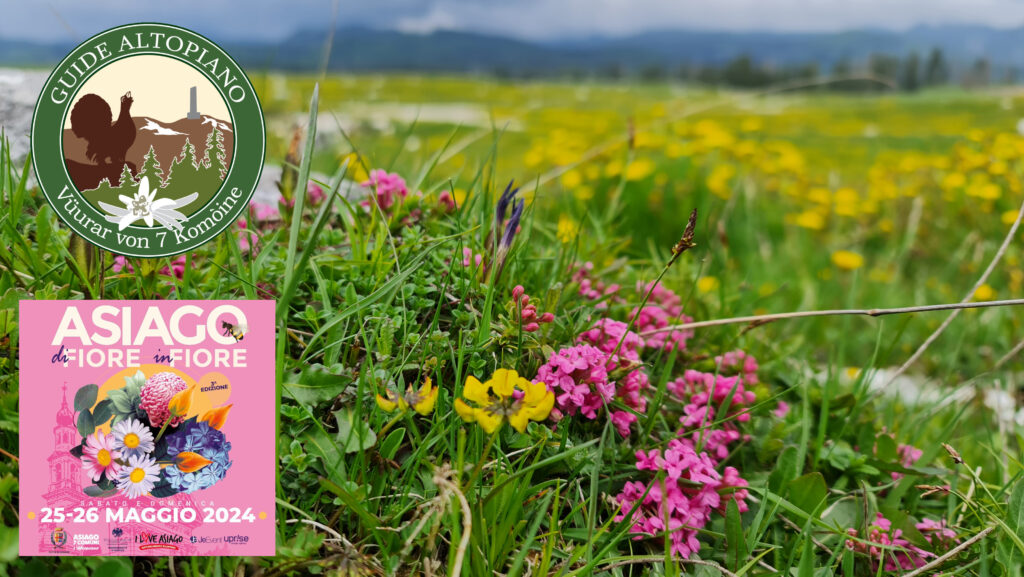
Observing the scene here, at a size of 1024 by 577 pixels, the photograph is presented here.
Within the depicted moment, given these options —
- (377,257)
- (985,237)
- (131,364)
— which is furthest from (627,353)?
(985,237)

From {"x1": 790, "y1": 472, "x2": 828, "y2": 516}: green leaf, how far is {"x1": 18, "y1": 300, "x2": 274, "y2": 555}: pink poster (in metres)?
1.22

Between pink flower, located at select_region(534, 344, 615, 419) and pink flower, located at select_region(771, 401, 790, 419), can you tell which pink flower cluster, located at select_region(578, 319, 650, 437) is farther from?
pink flower, located at select_region(771, 401, 790, 419)

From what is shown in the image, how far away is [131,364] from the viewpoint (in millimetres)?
1394

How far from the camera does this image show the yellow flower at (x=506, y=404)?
1301mm

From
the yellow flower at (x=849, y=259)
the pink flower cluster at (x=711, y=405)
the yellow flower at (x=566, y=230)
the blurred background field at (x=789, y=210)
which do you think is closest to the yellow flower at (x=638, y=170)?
the blurred background field at (x=789, y=210)

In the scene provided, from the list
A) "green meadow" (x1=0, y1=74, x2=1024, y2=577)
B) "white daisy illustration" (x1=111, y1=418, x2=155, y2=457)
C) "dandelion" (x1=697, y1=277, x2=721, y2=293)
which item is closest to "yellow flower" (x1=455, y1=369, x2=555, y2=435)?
"green meadow" (x1=0, y1=74, x2=1024, y2=577)

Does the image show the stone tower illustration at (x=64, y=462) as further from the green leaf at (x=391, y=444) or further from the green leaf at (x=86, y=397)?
the green leaf at (x=391, y=444)

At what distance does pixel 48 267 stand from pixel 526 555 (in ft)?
4.21

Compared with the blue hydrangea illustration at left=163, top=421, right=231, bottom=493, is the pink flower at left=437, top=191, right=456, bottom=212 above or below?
above

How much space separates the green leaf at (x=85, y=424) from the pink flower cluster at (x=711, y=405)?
4.39 feet

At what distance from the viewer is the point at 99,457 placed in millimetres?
1355

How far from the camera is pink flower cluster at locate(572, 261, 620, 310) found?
2119mm

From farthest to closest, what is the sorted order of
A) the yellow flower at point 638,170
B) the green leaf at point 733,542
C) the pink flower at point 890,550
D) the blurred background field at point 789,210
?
the yellow flower at point 638,170 < the blurred background field at point 789,210 < the pink flower at point 890,550 < the green leaf at point 733,542

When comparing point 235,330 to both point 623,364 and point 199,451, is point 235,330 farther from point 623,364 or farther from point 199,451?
point 623,364
